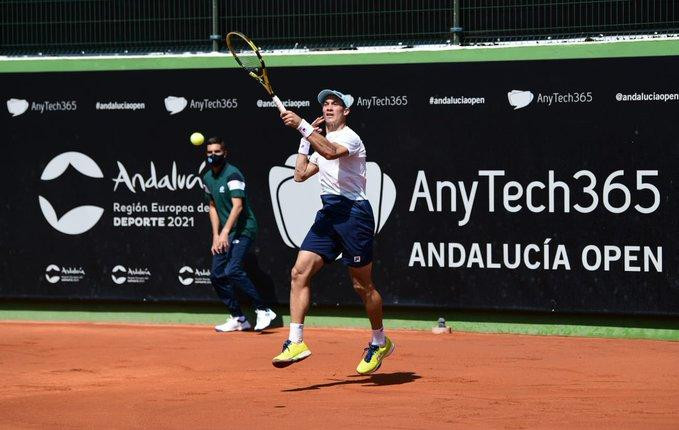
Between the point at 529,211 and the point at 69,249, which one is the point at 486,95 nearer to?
the point at 529,211

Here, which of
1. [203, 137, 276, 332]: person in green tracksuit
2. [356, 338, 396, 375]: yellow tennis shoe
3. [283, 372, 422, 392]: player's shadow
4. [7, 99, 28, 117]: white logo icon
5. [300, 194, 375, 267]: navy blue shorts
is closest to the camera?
[283, 372, 422, 392]: player's shadow

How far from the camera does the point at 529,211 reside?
12570mm

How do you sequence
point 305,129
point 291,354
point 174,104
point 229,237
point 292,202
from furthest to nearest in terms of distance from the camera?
point 174,104 < point 292,202 < point 229,237 < point 291,354 < point 305,129

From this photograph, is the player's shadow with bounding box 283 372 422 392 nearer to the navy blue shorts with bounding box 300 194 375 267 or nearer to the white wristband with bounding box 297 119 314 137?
the navy blue shorts with bounding box 300 194 375 267

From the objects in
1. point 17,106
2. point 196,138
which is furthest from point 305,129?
point 17,106

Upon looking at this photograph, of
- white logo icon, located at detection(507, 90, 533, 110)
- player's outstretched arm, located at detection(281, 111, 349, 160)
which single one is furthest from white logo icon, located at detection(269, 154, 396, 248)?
player's outstretched arm, located at detection(281, 111, 349, 160)

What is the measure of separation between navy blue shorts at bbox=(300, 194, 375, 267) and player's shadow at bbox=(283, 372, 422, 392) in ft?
2.90

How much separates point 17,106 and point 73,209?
4.25ft

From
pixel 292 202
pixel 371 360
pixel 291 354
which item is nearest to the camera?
pixel 291 354

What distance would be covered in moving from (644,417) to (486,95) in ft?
17.2

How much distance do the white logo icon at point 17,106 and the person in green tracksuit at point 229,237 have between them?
2359 millimetres

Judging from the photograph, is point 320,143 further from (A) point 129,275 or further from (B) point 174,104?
(A) point 129,275

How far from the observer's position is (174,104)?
13695 millimetres

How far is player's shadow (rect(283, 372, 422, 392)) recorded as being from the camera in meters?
9.48
